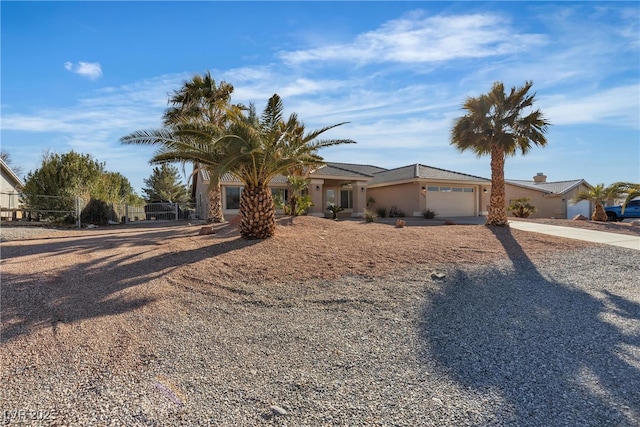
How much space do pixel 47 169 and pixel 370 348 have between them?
863 inches

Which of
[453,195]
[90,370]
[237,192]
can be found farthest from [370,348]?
[453,195]

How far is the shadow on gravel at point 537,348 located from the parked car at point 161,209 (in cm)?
2537

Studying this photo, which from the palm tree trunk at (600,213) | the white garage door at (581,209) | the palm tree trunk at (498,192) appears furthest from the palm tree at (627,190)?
the white garage door at (581,209)

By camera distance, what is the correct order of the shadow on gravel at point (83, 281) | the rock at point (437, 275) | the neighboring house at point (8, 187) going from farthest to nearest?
the neighboring house at point (8, 187), the rock at point (437, 275), the shadow on gravel at point (83, 281)

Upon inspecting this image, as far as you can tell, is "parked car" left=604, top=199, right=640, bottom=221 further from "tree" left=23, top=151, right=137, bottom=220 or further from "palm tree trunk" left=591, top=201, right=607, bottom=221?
"tree" left=23, top=151, right=137, bottom=220

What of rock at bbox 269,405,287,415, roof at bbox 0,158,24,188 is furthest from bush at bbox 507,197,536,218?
roof at bbox 0,158,24,188

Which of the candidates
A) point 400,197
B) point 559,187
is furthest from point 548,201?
point 400,197

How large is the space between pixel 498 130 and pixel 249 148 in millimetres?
10962

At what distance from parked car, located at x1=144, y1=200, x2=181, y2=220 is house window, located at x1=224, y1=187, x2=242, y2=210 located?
20.9 feet

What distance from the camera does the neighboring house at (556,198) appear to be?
30984mm

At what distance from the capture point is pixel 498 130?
15.1m

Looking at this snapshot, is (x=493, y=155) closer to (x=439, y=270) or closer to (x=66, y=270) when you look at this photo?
(x=439, y=270)

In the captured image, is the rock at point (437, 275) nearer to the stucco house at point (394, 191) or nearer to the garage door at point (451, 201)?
the stucco house at point (394, 191)

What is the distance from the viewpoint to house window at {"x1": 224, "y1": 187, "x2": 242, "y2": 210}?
23.5 metres
